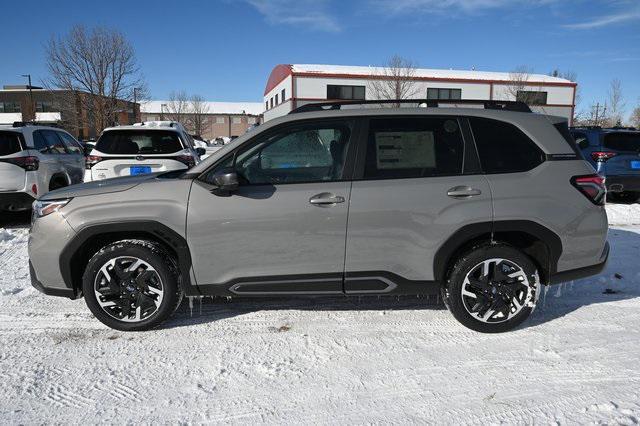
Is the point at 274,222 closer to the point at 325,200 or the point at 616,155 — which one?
the point at 325,200

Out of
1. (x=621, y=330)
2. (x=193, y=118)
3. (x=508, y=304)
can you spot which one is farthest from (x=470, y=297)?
(x=193, y=118)

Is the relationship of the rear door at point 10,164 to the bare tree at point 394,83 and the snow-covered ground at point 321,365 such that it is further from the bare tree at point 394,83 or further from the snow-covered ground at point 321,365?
the bare tree at point 394,83

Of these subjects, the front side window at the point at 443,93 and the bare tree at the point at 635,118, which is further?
the bare tree at the point at 635,118

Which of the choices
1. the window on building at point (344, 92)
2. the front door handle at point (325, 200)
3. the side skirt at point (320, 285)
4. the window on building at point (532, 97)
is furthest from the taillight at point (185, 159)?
the window on building at point (532, 97)

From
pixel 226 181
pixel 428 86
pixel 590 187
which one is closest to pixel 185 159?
pixel 226 181

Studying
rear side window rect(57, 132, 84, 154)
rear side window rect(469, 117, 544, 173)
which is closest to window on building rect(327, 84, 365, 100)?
rear side window rect(57, 132, 84, 154)

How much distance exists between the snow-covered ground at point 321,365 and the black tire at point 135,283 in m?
0.13

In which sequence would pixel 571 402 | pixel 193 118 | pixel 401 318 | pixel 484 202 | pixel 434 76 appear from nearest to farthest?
pixel 571 402, pixel 484 202, pixel 401 318, pixel 434 76, pixel 193 118

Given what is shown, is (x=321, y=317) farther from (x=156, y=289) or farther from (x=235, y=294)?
(x=156, y=289)

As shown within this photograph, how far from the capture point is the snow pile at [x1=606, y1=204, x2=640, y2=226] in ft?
26.3

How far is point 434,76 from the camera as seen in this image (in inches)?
1355

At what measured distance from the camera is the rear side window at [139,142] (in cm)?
747

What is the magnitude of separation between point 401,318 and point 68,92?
2538cm

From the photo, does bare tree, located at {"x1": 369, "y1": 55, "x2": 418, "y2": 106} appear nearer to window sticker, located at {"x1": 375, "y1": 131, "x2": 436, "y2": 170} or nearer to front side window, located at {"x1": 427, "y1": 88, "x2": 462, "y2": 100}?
front side window, located at {"x1": 427, "y1": 88, "x2": 462, "y2": 100}
